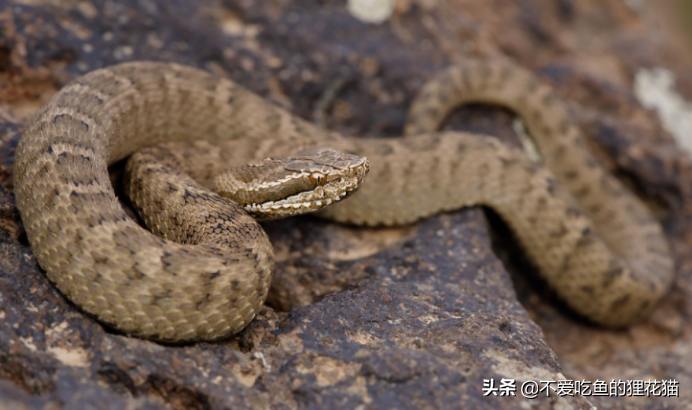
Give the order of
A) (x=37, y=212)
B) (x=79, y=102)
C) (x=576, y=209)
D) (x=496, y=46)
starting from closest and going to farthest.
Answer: (x=37, y=212) → (x=79, y=102) → (x=576, y=209) → (x=496, y=46)

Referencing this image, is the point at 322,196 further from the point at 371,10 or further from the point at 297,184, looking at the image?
the point at 371,10

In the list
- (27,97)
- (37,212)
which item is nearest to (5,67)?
(27,97)

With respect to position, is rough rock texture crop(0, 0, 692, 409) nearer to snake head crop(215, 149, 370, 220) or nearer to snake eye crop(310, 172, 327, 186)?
snake head crop(215, 149, 370, 220)

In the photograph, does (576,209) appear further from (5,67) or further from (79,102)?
(5,67)

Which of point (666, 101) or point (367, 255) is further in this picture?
point (666, 101)

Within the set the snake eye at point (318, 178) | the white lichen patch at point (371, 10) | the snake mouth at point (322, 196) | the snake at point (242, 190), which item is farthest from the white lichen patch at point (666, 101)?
the snake eye at point (318, 178)

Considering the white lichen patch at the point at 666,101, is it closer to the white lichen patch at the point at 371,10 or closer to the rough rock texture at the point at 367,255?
the rough rock texture at the point at 367,255

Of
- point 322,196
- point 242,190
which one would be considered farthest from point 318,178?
point 242,190
